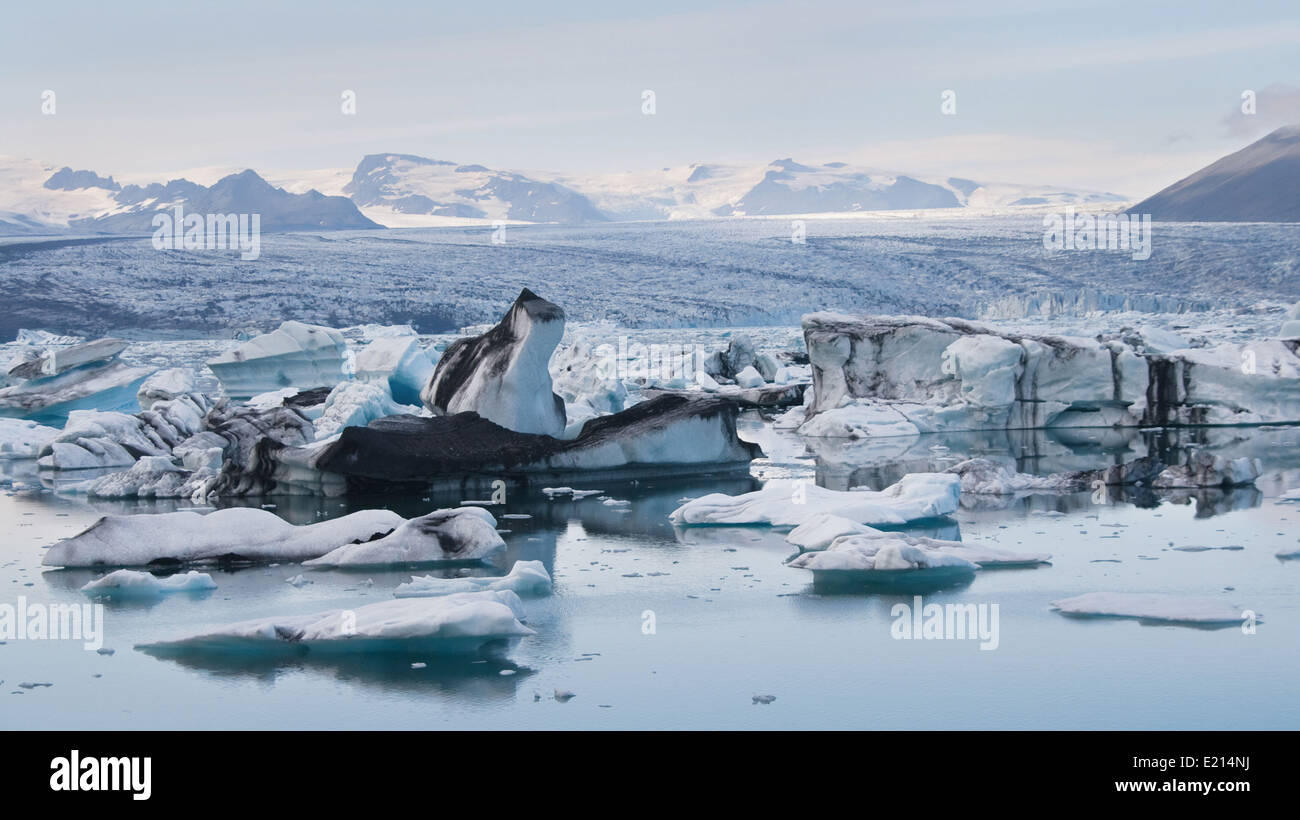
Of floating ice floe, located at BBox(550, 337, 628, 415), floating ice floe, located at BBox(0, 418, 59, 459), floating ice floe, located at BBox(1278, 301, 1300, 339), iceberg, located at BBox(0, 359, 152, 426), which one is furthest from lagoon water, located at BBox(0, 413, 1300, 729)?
floating ice floe, located at BBox(1278, 301, 1300, 339)

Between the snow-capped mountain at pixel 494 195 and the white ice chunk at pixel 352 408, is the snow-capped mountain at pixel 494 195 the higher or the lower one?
the higher one

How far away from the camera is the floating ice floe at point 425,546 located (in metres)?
5.55

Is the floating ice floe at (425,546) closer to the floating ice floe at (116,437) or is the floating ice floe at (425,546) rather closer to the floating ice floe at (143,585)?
the floating ice floe at (143,585)

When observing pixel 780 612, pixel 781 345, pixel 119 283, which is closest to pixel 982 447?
pixel 780 612

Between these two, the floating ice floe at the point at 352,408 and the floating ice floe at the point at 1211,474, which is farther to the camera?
the floating ice floe at the point at 352,408

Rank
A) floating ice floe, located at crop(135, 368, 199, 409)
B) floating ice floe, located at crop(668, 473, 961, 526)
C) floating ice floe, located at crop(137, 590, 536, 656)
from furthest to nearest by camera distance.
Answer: floating ice floe, located at crop(135, 368, 199, 409)
floating ice floe, located at crop(668, 473, 961, 526)
floating ice floe, located at crop(137, 590, 536, 656)

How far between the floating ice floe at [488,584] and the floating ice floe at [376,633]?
0.48 m

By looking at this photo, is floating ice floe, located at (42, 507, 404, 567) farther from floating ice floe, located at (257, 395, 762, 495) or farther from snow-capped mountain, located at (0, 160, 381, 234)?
snow-capped mountain, located at (0, 160, 381, 234)

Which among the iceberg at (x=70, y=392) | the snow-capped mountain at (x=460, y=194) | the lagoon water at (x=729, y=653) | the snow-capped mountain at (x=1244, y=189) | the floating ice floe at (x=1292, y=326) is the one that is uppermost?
the snow-capped mountain at (x=460, y=194)

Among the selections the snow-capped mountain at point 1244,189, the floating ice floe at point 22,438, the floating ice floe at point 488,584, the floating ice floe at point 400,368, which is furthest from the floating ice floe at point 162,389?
the snow-capped mountain at point 1244,189

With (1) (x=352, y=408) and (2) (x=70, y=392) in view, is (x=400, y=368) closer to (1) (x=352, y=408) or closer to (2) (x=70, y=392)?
(1) (x=352, y=408)

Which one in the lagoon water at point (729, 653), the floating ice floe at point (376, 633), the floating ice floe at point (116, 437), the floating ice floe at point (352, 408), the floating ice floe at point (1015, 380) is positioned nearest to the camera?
the lagoon water at point (729, 653)

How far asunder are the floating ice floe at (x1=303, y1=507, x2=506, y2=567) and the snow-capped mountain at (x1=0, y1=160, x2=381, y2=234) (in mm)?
56353

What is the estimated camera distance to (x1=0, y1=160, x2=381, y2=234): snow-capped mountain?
6400 cm
